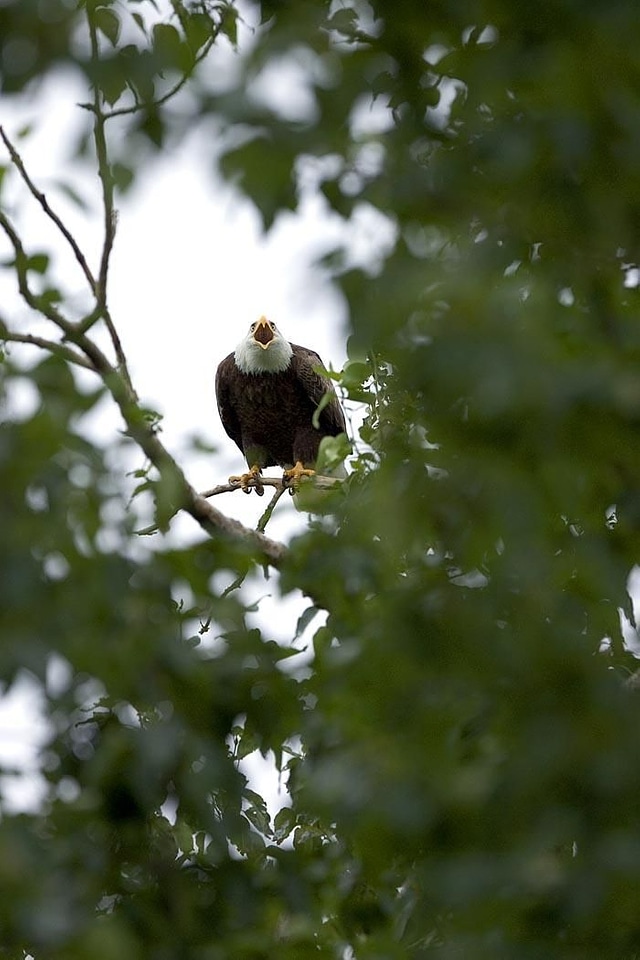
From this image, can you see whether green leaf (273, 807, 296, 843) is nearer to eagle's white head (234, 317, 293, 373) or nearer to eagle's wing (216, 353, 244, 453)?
eagle's white head (234, 317, 293, 373)

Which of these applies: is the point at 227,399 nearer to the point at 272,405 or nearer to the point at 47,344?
the point at 272,405

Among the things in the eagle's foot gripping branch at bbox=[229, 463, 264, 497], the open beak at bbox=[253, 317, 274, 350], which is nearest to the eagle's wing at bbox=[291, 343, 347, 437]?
the open beak at bbox=[253, 317, 274, 350]

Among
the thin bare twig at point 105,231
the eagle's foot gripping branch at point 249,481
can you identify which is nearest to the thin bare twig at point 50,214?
the thin bare twig at point 105,231

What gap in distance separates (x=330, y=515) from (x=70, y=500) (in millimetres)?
1009

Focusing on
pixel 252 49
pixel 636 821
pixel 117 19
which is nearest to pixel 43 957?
pixel 636 821

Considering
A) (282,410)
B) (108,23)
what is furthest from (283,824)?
(282,410)

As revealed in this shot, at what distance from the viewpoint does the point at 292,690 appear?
1.79 m

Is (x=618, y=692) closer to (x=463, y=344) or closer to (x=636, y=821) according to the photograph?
(x=636, y=821)

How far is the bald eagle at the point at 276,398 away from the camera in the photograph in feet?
24.7

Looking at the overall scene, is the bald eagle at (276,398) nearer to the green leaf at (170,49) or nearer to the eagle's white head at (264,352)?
the eagle's white head at (264,352)

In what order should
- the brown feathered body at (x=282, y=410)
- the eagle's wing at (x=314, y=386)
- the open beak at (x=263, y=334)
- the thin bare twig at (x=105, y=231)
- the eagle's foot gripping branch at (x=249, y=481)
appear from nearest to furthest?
1. the thin bare twig at (x=105, y=231)
2. the eagle's foot gripping branch at (x=249, y=481)
3. the eagle's wing at (x=314, y=386)
4. the brown feathered body at (x=282, y=410)
5. the open beak at (x=263, y=334)

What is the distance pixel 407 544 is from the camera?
1.54 metres

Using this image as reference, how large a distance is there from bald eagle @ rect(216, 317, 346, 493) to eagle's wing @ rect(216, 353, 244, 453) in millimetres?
18

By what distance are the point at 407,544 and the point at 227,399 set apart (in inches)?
253
